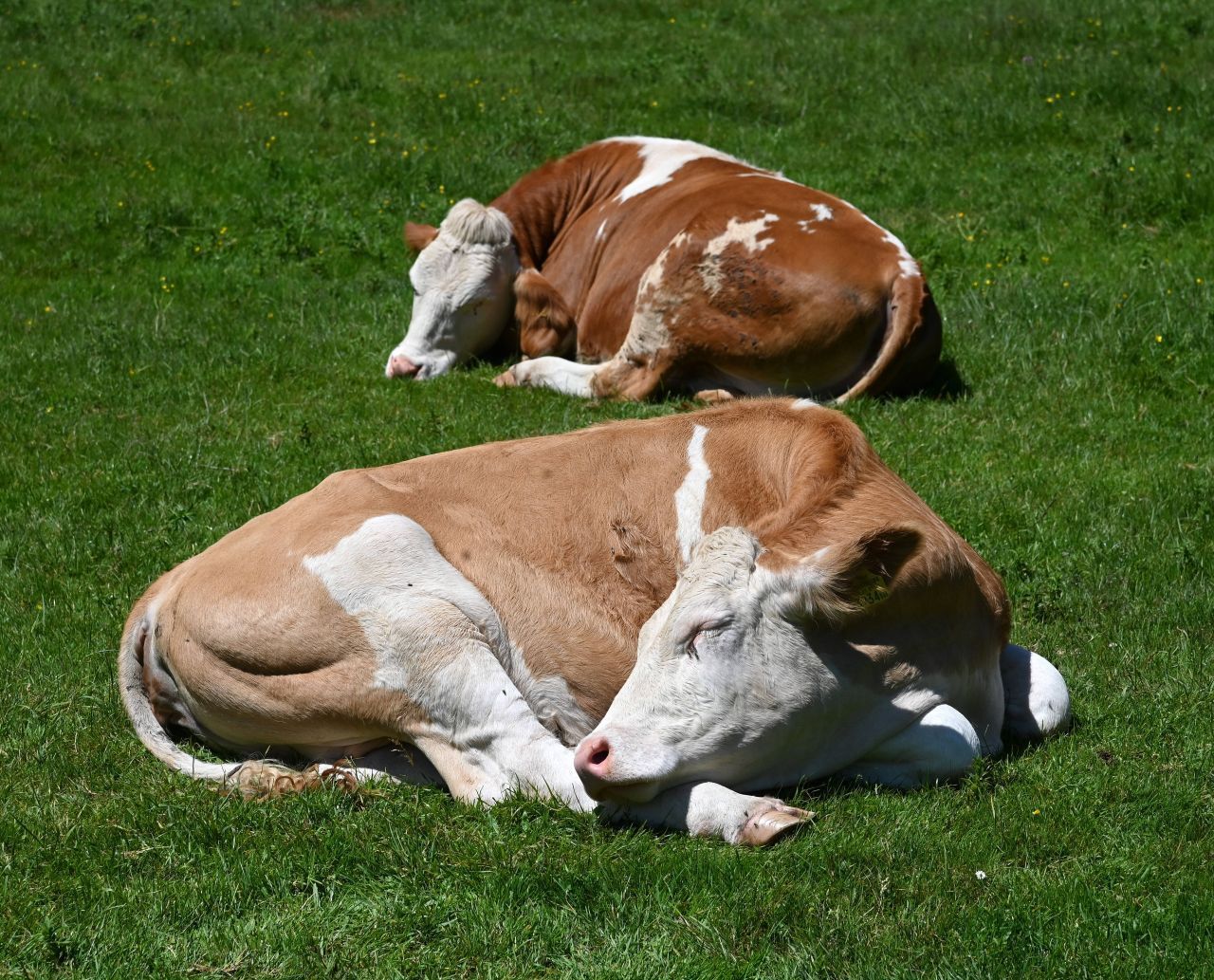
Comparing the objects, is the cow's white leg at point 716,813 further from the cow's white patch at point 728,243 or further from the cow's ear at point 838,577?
the cow's white patch at point 728,243

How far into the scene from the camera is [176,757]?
5160 mm

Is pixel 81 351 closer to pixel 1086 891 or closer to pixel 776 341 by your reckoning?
pixel 776 341

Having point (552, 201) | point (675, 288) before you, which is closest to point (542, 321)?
point (675, 288)

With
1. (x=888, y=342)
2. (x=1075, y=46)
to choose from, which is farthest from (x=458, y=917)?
(x=1075, y=46)

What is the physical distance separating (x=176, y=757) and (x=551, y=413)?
A: 411 cm

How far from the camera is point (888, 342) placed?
28.9 feet

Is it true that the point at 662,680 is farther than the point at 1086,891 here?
Yes

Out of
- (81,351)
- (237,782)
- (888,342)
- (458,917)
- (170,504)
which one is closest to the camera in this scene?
(458,917)

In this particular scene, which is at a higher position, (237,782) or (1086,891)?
(1086,891)

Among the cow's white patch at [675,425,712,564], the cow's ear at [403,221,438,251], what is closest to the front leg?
the cow's ear at [403,221,438,251]

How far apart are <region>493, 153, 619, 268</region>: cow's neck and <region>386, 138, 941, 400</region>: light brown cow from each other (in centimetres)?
1

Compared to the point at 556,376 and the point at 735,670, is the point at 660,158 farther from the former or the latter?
the point at 735,670

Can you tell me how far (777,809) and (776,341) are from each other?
4.91m

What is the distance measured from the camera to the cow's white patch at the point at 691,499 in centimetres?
532
